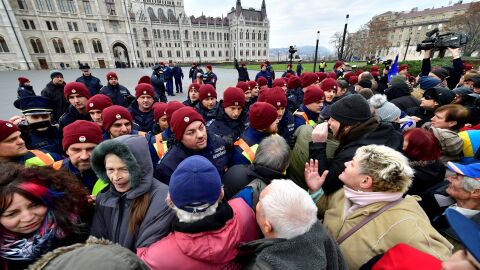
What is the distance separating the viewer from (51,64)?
38438 millimetres

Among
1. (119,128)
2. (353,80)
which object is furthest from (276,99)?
(353,80)

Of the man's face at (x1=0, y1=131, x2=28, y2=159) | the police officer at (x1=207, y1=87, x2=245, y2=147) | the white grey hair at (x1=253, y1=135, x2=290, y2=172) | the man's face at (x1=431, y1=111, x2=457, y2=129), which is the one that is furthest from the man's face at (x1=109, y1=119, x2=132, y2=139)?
the man's face at (x1=431, y1=111, x2=457, y2=129)

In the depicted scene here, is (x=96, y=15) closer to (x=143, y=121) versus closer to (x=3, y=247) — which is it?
(x=143, y=121)

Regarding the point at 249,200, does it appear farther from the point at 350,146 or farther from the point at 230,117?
the point at 230,117

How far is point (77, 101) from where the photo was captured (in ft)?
14.8

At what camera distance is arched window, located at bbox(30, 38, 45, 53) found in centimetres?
3669

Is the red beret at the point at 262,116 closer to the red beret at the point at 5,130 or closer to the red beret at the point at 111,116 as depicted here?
the red beret at the point at 111,116

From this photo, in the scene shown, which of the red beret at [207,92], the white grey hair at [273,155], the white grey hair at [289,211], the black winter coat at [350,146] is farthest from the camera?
the red beret at [207,92]

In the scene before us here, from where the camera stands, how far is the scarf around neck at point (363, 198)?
1.56 meters

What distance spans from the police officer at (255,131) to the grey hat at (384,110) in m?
1.94

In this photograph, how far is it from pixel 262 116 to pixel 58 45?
52801mm

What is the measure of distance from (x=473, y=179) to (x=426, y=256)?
4.01 feet

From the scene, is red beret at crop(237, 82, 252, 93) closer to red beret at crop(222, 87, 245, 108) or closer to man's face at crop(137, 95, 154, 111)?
red beret at crop(222, 87, 245, 108)

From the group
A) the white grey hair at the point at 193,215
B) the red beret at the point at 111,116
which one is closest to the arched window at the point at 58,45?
the red beret at the point at 111,116
